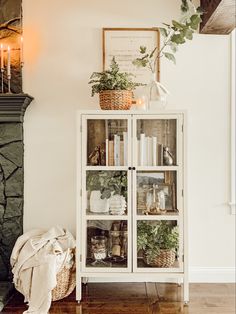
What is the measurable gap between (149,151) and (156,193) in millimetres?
330

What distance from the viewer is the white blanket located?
2.91 metres

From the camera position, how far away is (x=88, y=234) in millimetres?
3148

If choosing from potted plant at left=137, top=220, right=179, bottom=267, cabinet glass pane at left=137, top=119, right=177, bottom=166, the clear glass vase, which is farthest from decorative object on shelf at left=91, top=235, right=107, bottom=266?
the clear glass vase

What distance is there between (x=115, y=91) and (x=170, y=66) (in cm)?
67

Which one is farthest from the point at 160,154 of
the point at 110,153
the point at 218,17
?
the point at 218,17

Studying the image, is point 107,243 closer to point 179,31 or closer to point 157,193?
point 157,193

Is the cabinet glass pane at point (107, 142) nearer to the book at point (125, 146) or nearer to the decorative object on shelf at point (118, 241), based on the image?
the book at point (125, 146)

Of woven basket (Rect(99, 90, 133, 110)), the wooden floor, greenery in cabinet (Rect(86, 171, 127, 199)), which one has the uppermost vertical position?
woven basket (Rect(99, 90, 133, 110))

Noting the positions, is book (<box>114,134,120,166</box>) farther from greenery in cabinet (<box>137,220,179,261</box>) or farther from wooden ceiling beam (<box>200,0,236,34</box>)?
wooden ceiling beam (<box>200,0,236,34</box>)

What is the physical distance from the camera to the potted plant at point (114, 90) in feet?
10.2

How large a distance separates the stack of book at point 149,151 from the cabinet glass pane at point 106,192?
18 centimetres

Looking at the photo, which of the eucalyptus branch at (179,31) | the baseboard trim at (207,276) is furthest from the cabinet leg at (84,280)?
the eucalyptus branch at (179,31)

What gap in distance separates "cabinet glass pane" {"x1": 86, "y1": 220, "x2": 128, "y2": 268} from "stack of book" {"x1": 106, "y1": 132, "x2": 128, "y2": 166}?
45 centimetres

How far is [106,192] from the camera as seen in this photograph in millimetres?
3166
